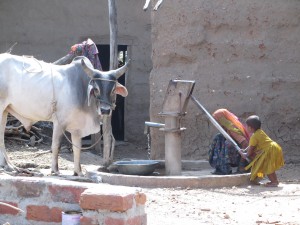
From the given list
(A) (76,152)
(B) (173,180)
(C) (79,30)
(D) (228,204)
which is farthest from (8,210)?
(C) (79,30)

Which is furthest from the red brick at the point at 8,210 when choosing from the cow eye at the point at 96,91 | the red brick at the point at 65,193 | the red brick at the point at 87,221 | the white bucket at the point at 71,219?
the cow eye at the point at 96,91

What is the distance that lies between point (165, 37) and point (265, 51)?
1.48m

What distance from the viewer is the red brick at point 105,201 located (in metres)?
4.53

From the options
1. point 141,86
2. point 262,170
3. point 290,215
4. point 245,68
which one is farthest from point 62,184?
point 141,86

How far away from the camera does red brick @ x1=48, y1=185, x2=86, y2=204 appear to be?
4871 millimetres

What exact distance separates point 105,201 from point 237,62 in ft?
19.5

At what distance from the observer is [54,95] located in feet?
28.5

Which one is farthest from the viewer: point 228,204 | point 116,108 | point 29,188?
→ point 116,108

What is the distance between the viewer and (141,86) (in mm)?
14039

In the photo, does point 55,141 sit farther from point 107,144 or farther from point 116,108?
point 116,108

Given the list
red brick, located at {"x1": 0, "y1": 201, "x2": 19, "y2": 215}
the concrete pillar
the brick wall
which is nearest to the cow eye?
the concrete pillar

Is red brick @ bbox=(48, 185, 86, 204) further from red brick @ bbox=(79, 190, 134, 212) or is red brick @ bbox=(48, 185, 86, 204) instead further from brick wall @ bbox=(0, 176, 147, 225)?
red brick @ bbox=(79, 190, 134, 212)

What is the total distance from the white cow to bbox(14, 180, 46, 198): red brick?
11.7 ft

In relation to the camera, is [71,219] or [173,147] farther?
[173,147]
